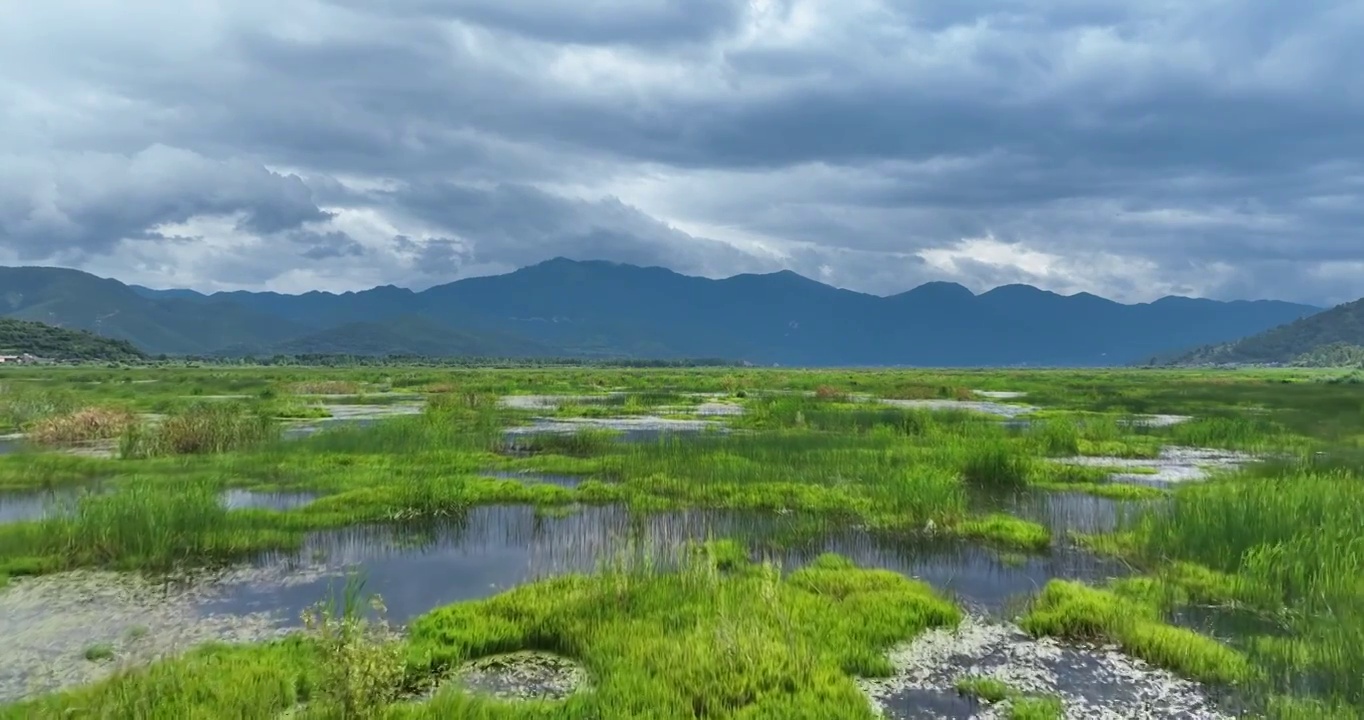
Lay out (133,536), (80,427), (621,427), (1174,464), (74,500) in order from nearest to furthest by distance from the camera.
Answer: (133,536), (74,500), (1174,464), (80,427), (621,427)

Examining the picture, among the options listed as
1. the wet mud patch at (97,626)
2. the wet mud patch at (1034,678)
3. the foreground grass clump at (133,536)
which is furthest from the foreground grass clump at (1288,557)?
the foreground grass clump at (133,536)

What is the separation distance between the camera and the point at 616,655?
9305mm

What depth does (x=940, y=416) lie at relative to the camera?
119 feet

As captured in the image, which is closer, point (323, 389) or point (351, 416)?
point (351, 416)

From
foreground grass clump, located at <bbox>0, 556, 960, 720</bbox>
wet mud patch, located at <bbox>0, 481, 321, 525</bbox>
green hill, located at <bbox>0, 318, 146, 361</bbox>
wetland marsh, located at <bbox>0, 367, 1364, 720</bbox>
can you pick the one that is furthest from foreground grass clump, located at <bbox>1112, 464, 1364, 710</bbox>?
green hill, located at <bbox>0, 318, 146, 361</bbox>

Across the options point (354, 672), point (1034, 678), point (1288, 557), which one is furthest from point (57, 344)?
point (1288, 557)

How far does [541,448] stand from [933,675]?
20809 mm

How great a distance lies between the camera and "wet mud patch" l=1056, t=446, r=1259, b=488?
22266 millimetres

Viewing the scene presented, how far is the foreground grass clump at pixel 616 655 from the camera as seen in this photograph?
7.68 m

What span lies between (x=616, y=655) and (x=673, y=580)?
2381 mm

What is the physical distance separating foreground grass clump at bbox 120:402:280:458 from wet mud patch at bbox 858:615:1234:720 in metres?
24.0

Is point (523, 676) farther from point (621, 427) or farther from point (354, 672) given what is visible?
point (621, 427)

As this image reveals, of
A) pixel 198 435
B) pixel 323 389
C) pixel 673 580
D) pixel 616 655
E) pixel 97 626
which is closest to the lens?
pixel 616 655

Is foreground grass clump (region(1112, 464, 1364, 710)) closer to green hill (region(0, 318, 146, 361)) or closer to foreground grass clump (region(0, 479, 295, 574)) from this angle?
foreground grass clump (region(0, 479, 295, 574))
